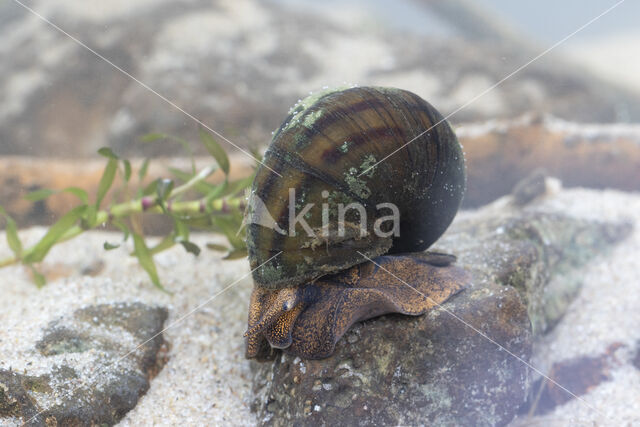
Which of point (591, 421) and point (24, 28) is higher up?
point (24, 28)

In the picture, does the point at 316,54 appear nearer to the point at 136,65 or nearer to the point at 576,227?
the point at 136,65

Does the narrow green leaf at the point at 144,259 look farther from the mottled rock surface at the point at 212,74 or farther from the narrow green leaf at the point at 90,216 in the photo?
the mottled rock surface at the point at 212,74

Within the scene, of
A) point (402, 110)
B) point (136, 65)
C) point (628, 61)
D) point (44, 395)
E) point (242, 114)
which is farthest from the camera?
point (628, 61)

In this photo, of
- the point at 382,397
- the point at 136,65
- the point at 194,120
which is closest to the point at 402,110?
the point at 382,397

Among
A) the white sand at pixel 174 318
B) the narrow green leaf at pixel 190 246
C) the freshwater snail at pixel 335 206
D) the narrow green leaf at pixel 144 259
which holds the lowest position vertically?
the white sand at pixel 174 318

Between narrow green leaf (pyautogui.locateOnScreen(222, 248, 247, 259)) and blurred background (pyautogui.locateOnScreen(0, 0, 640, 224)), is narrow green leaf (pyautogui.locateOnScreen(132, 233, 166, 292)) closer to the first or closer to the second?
narrow green leaf (pyautogui.locateOnScreen(222, 248, 247, 259))

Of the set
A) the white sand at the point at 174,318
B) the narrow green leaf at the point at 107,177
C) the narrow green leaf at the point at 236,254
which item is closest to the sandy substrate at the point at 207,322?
the white sand at the point at 174,318
